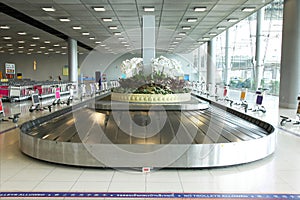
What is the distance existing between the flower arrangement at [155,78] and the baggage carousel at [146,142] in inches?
128

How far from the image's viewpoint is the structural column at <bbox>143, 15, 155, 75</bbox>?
12.9 meters

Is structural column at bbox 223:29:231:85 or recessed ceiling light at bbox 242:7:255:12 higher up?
recessed ceiling light at bbox 242:7:255:12

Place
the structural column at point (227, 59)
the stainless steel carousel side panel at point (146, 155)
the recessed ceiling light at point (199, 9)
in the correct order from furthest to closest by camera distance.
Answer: the structural column at point (227, 59) < the recessed ceiling light at point (199, 9) < the stainless steel carousel side panel at point (146, 155)

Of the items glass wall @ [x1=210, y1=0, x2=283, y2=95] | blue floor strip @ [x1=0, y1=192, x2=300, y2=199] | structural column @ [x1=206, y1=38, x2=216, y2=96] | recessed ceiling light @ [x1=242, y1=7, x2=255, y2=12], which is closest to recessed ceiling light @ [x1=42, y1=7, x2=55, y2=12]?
recessed ceiling light @ [x1=242, y1=7, x2=255, y2=12]

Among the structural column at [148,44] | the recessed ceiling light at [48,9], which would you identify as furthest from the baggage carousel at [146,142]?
the recessed ceiling light at [48,9]

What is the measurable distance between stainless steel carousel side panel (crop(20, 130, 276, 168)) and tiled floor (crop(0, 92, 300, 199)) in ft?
0.39

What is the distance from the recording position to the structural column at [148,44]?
1289cm

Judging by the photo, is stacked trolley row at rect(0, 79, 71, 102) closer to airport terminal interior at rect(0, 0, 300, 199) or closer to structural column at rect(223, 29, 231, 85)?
airport terminal interior at rect(0, 0, 300, 199)

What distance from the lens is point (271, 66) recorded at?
890 inches

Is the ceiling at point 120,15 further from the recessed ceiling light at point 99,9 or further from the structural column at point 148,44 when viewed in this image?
the structural column at point 148,44

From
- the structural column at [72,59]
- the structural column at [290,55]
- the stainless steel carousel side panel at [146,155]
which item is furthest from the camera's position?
the structural column at [72,59]

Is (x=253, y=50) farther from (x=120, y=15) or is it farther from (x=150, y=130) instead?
(x=150, y=130)

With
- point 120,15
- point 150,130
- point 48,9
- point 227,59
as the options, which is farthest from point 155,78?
point 227,59

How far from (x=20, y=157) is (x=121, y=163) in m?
2.16
